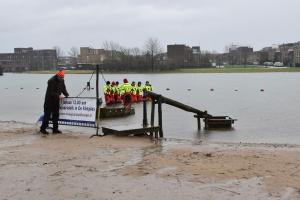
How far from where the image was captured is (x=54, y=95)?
538 inches

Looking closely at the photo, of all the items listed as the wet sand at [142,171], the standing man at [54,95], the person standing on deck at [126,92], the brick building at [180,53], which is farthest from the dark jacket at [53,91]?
the brick building at [180,53]

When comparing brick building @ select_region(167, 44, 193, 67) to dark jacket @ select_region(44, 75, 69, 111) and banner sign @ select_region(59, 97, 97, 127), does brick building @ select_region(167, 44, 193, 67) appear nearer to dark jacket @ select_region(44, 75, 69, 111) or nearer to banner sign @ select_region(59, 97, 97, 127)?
banner sign @ select_region(59, 97, 97, 127)

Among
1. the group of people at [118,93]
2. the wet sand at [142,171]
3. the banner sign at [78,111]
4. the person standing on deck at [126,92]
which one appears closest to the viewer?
the wet sand at [142,171]

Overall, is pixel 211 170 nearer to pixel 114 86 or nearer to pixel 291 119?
pixel 291 119

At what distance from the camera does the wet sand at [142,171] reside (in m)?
7.20

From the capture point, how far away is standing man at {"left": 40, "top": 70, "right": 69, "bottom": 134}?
1362 cm

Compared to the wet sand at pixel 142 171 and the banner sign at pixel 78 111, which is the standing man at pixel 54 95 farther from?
the wet sand at pixel 142 171

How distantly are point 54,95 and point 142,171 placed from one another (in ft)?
19.2

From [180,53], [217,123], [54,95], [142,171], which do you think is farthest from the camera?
[180,53]

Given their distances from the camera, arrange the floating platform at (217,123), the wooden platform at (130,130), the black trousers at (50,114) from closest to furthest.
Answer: the wooden platform at (130,130)
the black trousers at (50,114)
the floating platform at (217,123)

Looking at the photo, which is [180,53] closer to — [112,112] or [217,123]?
[112,112]

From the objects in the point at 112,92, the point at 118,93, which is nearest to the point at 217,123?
the point at 112,92

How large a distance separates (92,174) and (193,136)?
8282 mm

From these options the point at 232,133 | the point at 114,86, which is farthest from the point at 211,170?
the point at 114,86
